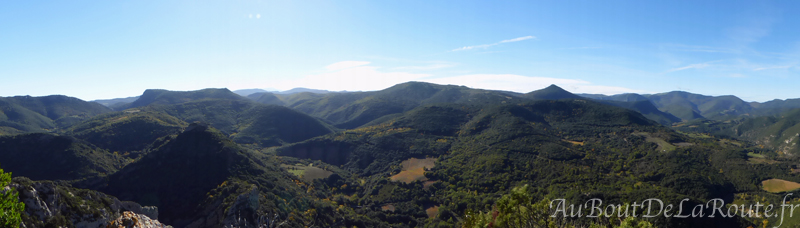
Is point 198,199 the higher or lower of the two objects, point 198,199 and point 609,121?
the lower

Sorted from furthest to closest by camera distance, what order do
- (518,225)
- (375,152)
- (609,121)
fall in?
(609,121)
(375,152)
(518,225)

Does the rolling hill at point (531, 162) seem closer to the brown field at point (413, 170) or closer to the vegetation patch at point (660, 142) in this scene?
the vegetation patch at point (660, 142)

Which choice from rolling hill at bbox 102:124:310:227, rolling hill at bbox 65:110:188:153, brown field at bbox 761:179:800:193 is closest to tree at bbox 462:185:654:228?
rolling hill at bbox 102:124:310:227

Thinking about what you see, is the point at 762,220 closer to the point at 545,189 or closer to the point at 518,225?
the point at 545,189

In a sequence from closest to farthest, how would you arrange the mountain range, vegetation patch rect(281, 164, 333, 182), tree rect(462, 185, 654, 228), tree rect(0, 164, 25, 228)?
1. tree rect(0, 164, 25, 228)
2. tree rect(462, 185, 654, 228)
3. the mountain range
4. vegetation patch rect(281, 164, 333, 182)

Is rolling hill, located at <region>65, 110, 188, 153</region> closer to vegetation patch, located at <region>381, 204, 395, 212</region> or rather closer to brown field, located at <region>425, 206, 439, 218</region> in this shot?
vegetation patch, located at <region>381, 204, 395, 212</region>

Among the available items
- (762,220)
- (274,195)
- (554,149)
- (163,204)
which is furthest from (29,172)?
(762,220)

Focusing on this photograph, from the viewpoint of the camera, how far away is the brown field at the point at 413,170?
13275cm

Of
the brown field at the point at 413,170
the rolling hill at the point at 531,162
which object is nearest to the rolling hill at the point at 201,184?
the rolling hill at the point at 531,162

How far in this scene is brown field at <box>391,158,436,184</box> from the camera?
133 m

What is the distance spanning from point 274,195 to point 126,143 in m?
116

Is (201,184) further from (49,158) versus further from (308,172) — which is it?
(49,158)

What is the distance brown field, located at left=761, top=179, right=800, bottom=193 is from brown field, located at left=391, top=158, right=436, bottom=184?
11676cm

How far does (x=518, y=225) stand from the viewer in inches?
895
